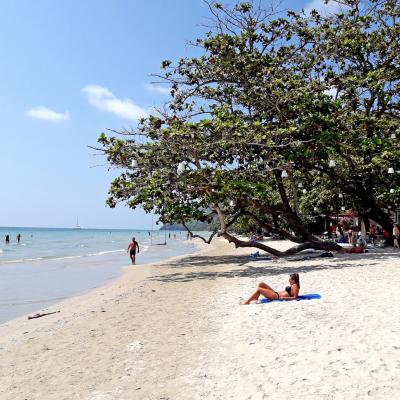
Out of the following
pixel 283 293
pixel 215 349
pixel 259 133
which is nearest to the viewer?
pixel 215 349

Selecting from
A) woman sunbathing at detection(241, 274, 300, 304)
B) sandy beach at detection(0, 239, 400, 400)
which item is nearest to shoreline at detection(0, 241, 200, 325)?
sandy beach at detection(0, 239, 400, 400)

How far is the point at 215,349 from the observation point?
659cm

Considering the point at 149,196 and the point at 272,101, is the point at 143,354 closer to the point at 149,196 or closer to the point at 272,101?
the point at 149,196

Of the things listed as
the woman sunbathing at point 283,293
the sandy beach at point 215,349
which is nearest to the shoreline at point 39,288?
the sandy beach at point 215,349

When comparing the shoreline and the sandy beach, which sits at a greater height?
the sandy beach

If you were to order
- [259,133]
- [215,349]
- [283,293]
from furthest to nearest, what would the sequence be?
[259,133], [283,293], [215,349]

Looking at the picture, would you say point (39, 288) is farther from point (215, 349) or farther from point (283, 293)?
point (215, 349)

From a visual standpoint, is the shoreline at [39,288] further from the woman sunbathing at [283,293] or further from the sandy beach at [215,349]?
the woman sunbathing at [283,293]

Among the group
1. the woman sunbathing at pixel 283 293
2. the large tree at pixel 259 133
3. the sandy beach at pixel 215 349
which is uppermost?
the large tree at pixel 259 133

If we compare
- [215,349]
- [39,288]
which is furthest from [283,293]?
[39,288]

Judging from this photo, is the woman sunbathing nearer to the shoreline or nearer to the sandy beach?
the sandy beach

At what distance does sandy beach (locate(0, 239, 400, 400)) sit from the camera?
4984mm

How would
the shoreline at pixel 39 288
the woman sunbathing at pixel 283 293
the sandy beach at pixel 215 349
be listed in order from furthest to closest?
the shoreline at pixel 39 288, the woman sunbathing at pixel 283 293, the sandy beach at pixel 215 349

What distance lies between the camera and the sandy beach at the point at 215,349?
4.98 m
